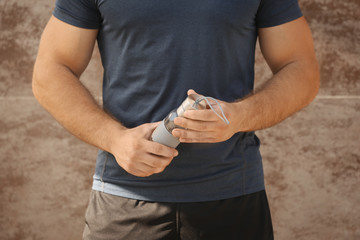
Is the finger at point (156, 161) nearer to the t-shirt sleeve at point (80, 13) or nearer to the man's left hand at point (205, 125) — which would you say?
the man's left hand at point (205, 125)

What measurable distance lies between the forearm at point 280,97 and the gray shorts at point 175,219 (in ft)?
0.56

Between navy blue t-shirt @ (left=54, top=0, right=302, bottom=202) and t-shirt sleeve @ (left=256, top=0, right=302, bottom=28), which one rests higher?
t-shirt sleeve @ (left=256, top=0, right=302, bottom=28)

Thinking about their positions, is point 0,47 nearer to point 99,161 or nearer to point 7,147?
point 7,147

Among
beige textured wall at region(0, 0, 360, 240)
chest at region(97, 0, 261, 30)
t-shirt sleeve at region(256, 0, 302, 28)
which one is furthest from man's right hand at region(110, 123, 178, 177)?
beige textured wall at region(0, 0, 360, 240)

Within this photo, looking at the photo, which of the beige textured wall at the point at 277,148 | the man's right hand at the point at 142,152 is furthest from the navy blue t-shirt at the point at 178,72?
the beige textured wall at the point at 277,148

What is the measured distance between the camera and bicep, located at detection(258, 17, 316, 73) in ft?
2.86

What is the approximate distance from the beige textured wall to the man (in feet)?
2.72

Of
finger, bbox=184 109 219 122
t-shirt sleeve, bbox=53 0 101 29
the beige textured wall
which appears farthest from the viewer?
the beige textured wall

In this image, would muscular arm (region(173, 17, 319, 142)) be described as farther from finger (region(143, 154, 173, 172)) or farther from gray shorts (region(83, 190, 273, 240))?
gray shorts (region(83, 190, 273, 240))

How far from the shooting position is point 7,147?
1681mm

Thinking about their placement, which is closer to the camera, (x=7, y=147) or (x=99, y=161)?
(x=99, y=161)

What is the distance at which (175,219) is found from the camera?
79cm

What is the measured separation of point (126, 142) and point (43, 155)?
1.11 metres

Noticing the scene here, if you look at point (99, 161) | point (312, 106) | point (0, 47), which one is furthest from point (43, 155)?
point (312, 106)
